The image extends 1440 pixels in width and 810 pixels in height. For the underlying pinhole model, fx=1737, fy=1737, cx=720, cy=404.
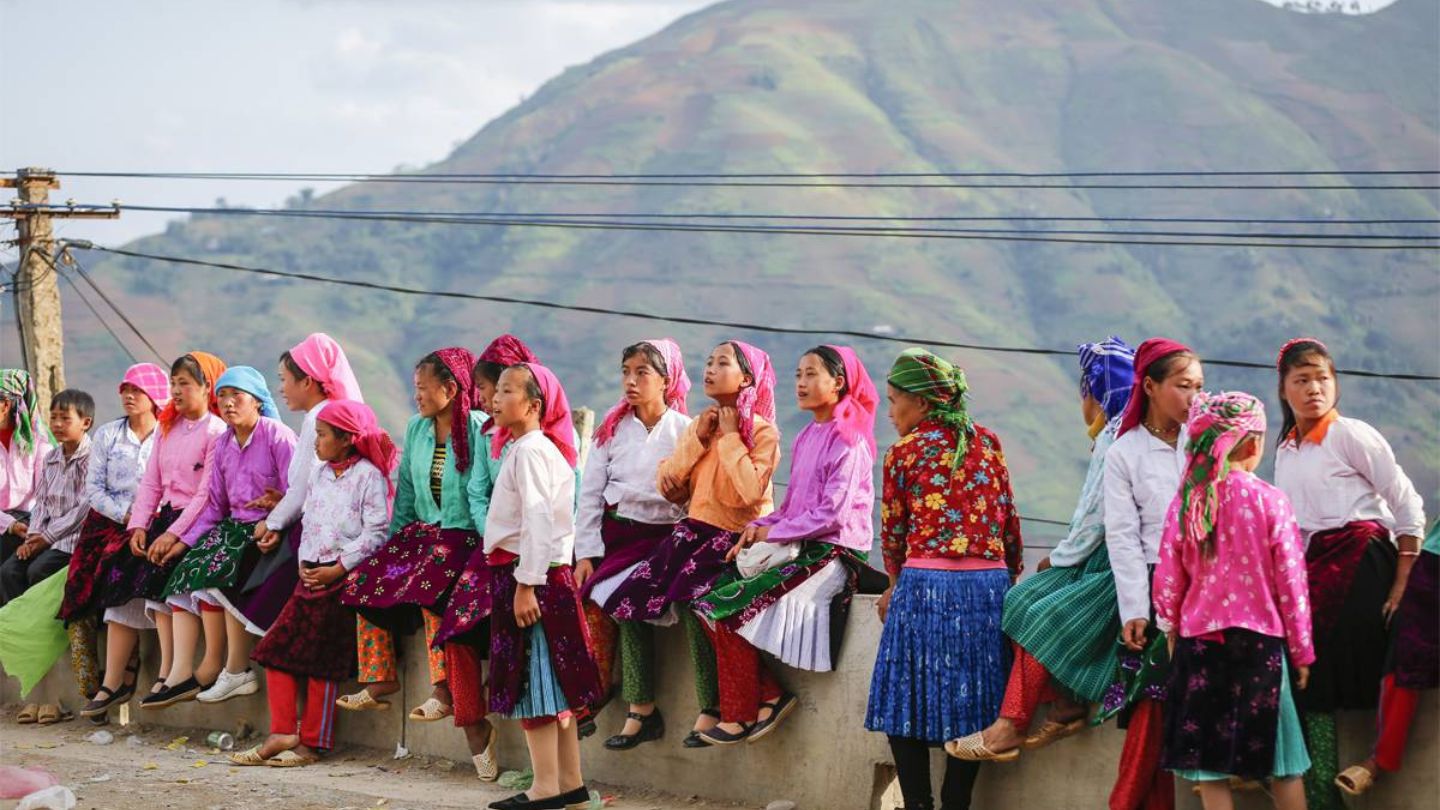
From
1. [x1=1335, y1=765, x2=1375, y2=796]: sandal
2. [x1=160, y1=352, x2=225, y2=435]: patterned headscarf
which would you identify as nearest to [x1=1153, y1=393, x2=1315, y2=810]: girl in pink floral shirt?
[x1=1335, y1=765, x2=1375, y2=796]: sandal

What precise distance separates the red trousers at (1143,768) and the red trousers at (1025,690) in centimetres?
35

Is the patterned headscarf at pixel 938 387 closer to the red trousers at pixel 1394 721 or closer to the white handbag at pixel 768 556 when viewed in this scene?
the white handbag at pixel 768 556

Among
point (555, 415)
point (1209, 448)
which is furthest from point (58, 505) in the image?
point (1209, 448)

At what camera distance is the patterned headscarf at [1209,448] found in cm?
511

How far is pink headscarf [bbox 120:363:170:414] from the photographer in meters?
9.12

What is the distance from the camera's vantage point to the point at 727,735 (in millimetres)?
6508

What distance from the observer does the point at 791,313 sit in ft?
384

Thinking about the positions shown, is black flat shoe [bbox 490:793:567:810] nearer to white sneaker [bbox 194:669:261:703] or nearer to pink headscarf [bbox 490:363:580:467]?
pink headscarf [bbox 490:363:580:467]

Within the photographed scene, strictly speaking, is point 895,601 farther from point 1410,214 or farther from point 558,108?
point 558,108

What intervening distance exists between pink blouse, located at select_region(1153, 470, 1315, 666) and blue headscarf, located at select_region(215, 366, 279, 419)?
488 cm

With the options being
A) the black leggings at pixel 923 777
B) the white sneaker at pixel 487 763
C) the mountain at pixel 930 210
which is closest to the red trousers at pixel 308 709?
the white sneaker at pixel 487 763

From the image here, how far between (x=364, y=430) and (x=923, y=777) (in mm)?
3128

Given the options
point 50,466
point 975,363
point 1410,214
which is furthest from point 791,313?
point 50,466

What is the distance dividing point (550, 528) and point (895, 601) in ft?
4.22
